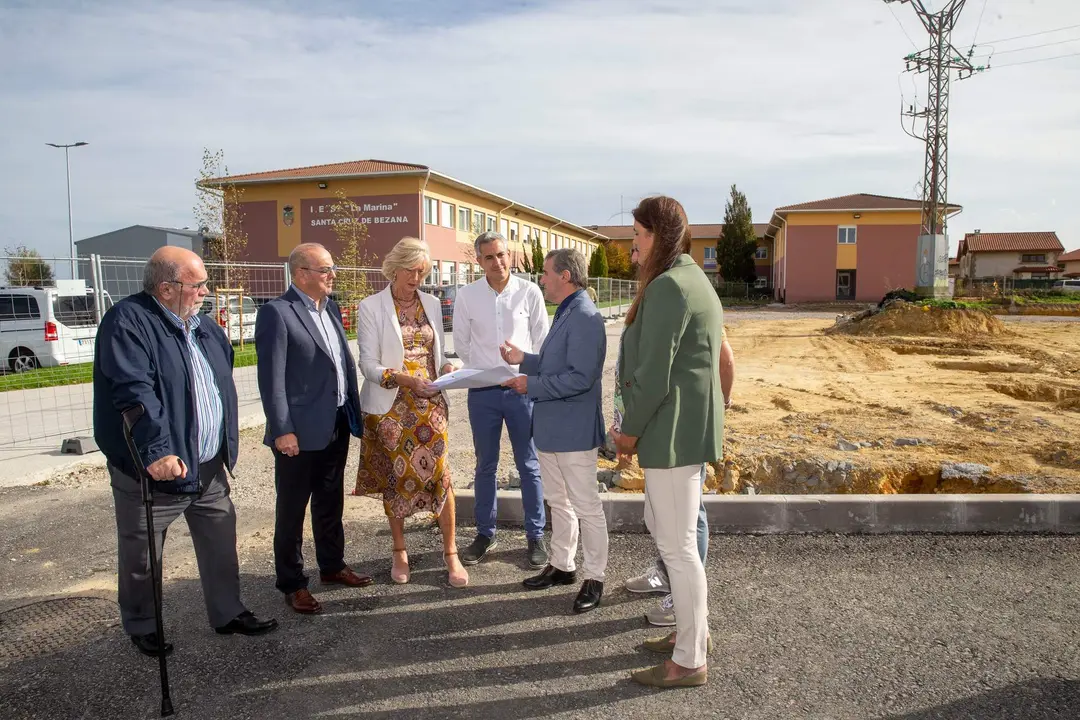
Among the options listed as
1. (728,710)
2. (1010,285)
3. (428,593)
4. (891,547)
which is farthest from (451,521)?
(1010,285)

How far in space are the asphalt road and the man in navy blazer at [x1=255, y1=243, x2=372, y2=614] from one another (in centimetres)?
39

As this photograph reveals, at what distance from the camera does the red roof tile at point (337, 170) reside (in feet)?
106

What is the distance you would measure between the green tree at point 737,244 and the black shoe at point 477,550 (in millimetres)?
55891

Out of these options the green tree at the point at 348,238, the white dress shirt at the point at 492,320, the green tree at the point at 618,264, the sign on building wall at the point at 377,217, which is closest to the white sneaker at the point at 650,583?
the white dress shirt at the point at 492,320

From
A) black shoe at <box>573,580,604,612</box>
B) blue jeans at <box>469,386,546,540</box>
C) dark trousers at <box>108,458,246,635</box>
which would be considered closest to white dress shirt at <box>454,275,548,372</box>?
blue jeans at <box>469,386,546,540</box>

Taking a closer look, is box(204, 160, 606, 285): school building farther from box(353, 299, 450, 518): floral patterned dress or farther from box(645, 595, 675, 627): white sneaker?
box(645, 595, 675, 627): white sneaker

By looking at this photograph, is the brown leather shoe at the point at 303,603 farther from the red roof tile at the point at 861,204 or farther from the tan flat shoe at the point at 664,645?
the red roof tile at the point at 861,204

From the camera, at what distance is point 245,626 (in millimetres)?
3510

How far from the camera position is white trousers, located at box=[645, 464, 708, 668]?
2.97 m

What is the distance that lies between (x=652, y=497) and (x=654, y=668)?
723 mm

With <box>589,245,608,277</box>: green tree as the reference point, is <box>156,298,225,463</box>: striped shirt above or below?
below

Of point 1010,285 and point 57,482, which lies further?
point 1010,285

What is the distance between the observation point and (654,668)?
303 centimetres

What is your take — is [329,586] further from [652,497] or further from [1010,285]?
[1010,285]
